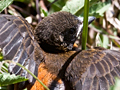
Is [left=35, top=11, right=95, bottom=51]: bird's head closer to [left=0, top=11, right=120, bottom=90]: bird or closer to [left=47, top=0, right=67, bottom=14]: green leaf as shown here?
[left=0, top=11, right=120, bottom=90]: bird

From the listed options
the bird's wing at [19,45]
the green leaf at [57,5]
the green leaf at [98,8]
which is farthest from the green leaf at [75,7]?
the bird's wing at [19,45]

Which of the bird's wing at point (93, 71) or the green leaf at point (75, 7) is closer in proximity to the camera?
the bird's wing at point (93, 71)

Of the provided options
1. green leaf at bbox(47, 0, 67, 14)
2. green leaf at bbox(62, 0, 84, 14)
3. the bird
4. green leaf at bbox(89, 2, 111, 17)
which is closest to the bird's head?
the bird

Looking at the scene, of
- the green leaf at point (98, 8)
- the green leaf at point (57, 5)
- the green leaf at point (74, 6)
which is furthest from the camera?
the green leaf at point (57, 5)

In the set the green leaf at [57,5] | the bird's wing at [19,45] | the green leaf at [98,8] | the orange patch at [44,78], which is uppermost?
the green leaf at [57,5]

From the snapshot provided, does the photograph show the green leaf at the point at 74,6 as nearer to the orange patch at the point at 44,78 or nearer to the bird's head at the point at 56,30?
the bird's head at the point at 56,30

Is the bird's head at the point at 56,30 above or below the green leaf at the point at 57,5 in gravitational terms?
below

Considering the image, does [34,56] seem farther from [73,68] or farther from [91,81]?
[91,81]

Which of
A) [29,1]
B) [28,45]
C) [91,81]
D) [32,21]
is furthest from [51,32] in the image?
[29,1]
